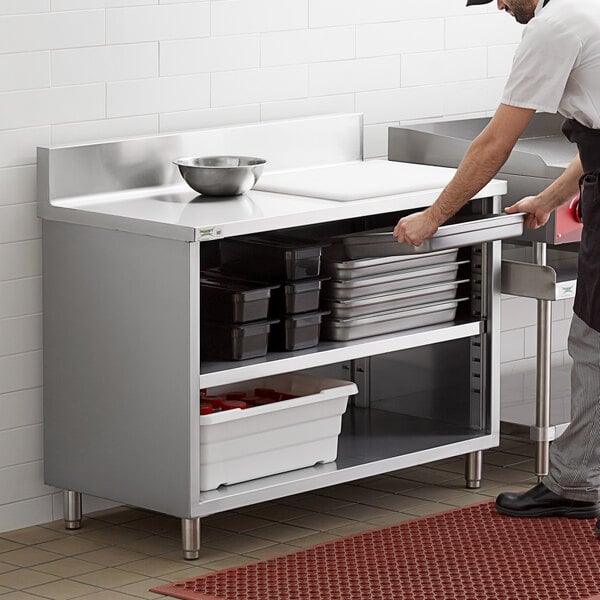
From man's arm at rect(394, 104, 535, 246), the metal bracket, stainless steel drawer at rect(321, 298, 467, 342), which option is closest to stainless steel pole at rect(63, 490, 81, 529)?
stainless steel drawer at rect(321, 298, 467, 342)

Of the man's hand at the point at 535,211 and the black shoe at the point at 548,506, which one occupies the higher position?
the man's hand at the point at 535,211

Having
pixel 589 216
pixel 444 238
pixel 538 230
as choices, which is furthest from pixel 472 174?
pixel 538 230

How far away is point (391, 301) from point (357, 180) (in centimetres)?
38

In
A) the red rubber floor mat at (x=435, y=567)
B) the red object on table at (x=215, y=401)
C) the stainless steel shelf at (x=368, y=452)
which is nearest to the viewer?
the red rubber floor mat at (x=435, y=567)

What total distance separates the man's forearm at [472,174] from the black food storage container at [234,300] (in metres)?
0.53

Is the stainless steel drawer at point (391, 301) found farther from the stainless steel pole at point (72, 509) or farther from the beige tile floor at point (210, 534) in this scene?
the stainless steel pole at point (72, 509)

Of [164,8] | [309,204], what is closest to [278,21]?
[164,8]

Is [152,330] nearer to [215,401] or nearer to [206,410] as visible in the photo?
[206,410]

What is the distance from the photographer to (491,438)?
194 inches

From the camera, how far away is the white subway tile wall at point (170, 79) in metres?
4.44

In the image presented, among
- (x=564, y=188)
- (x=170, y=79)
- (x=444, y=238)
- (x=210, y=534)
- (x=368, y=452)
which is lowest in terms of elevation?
(x=210, y=534)

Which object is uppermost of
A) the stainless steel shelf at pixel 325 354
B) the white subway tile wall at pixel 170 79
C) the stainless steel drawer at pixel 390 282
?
the white subway tile wall at pixel 170 79

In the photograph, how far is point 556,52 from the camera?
13.3 feet

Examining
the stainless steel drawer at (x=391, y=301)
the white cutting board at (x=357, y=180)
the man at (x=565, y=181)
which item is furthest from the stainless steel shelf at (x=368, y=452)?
the white cutting board at (x=357, y=180)
